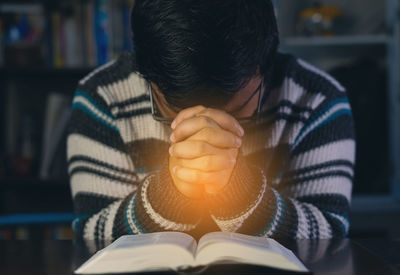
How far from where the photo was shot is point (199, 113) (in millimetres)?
633

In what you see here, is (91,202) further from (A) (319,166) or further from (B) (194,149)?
(A) (319,166)

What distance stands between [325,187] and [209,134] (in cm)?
38

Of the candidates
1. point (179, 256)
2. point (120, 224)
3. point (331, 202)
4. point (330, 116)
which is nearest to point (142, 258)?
point (179, 256)

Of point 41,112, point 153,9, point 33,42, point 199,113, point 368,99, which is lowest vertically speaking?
point 41,112

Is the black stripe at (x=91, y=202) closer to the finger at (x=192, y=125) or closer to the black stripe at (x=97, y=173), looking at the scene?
the black stripe at (x=97, y=173)

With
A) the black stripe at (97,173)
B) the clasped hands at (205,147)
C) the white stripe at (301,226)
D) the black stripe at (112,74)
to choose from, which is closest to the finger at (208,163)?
the clasped hands at (205,147)

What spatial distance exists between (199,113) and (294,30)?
130 centimetres

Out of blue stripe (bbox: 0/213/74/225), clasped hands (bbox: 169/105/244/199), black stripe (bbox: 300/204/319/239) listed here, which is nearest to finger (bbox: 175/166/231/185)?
clasped hands (bbox: 169/105/244/199)

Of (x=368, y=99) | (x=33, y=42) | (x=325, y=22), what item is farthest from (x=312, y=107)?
(x=33, y=42)

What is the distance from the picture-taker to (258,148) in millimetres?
948

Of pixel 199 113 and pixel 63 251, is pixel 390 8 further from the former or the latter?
pixel 63 251

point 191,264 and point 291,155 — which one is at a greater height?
point 191,264

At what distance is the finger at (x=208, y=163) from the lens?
0.60m

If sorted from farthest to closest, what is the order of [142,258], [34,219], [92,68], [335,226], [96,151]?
[92,68] → [34,219] → [96,151] → [335,226] → [142,258]
